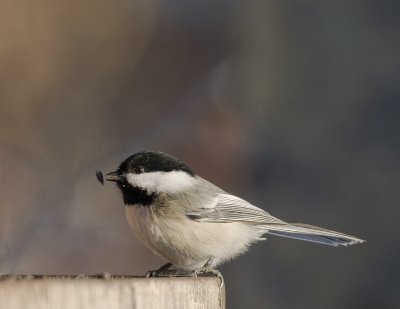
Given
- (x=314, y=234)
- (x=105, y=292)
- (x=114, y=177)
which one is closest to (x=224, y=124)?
(x=314, y=234)

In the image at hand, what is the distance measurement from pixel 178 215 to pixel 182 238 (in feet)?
0.26

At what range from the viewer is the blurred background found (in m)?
4.02

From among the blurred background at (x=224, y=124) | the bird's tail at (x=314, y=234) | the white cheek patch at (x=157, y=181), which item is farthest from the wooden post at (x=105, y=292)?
the blurred background at (x=224, y=124)

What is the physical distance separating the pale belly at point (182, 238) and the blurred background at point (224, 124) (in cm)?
135

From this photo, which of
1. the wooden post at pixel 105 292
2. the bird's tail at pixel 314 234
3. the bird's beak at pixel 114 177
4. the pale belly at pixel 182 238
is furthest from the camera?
the bird's tail at pixel 314 234

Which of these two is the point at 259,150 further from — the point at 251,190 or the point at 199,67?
the point at 199,67

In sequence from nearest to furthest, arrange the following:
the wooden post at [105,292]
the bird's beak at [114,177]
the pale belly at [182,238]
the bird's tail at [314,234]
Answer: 1. the wooden post at [105,292]
2. the pale belly at [182,238]
3. the bird's beak at [114,177]
4. the bird's tail at [314,234]

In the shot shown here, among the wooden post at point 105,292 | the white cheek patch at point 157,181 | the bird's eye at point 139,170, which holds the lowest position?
the wooden post at point 105,292

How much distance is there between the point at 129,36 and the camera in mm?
4516

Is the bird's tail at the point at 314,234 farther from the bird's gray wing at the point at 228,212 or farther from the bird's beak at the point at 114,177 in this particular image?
the bird's beak at the point at 114,177

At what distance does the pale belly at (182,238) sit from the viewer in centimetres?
249

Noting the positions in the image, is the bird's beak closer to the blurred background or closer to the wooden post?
the wooden post

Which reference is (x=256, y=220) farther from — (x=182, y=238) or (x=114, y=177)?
(x=114, y=177)

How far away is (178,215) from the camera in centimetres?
255
